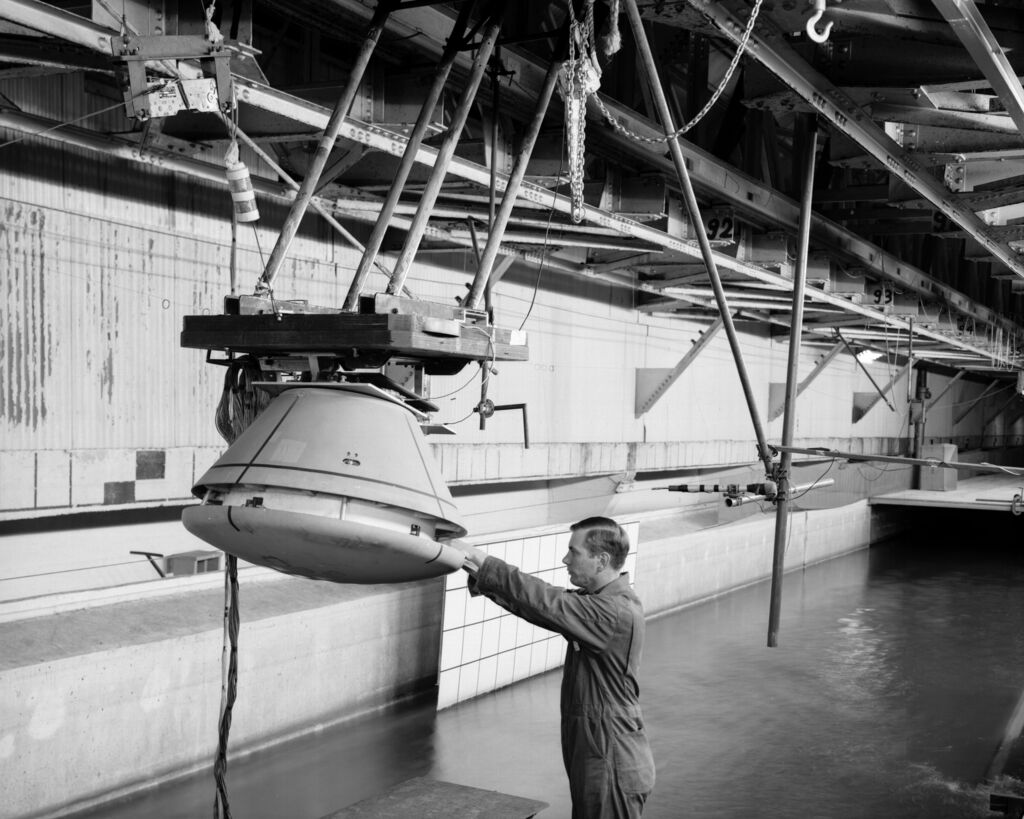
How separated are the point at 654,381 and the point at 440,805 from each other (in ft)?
38.5

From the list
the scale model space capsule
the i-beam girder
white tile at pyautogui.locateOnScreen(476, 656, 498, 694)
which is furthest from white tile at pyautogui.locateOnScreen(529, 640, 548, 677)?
the scale model space capsule

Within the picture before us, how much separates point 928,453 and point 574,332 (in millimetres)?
15669

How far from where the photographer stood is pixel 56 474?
784 cm

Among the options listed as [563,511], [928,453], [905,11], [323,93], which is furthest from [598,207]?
[928,453]

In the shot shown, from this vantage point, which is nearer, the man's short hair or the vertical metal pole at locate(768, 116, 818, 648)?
the man's short hair

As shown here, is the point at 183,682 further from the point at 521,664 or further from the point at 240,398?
the point at 240,398

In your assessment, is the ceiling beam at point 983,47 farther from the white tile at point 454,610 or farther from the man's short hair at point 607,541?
the white tile at point 454,610

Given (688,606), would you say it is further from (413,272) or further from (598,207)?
(598,207)

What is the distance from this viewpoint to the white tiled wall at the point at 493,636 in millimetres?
10565

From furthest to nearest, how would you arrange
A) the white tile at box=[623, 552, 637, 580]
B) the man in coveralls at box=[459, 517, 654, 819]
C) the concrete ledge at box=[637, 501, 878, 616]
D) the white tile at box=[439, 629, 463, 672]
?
the concrete ledge at box=[637, 501, 878, 616]
the white tile at box=[623, 552, 637, 580]
the white tile at box=[439, 629, 463, 672]
the man in coveralls at box=[459, 517, 654, 819]

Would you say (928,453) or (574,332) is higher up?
(574,332)

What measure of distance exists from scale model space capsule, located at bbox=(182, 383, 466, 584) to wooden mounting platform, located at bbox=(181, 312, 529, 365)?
0.47 feet

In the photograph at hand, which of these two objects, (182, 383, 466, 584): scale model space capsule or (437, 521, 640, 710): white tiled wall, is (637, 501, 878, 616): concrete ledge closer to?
(437, 521, 640, 710): white tiled wall

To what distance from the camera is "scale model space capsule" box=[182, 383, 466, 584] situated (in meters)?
2.91
